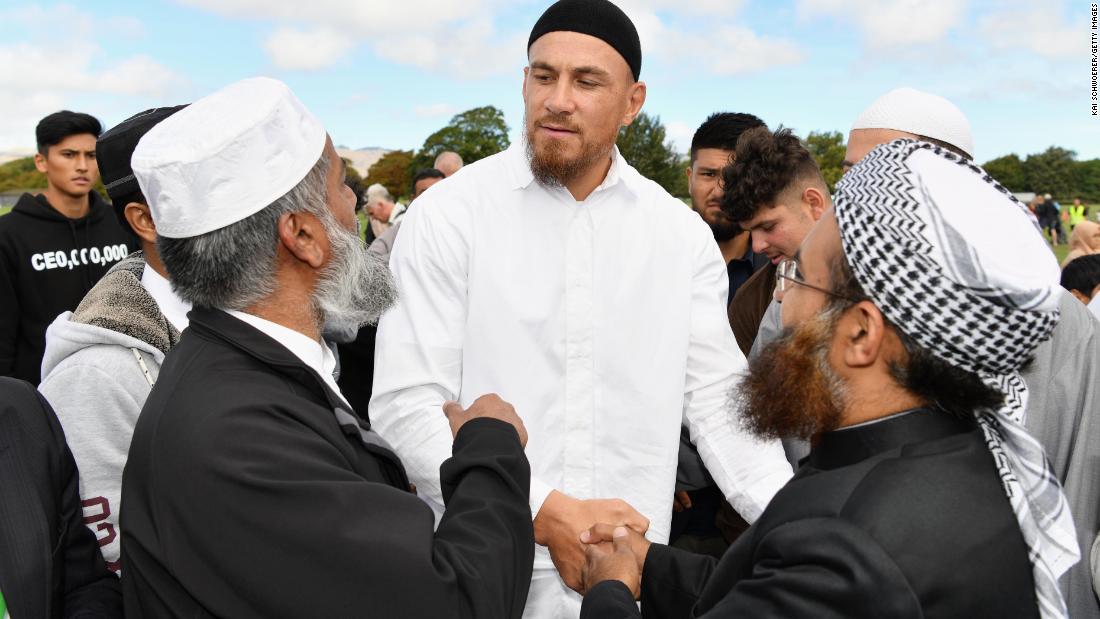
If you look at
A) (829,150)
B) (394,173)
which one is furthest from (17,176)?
(829,150)

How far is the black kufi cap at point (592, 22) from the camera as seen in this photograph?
3.14 m

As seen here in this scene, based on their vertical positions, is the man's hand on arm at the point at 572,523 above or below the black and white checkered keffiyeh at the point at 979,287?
below

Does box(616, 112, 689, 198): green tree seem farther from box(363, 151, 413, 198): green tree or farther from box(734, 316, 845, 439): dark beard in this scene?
box(734, 316, 845, 439): dark beard

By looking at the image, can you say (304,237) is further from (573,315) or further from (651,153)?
(651,153)

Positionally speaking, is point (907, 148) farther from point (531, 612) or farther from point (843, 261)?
point (531, 612)

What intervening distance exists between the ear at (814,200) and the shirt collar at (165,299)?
301 centimetres

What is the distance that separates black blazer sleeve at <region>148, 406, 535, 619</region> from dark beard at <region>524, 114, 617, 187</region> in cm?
158

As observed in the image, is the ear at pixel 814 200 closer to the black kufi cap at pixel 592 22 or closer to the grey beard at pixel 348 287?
the black kufi cap at pixel 592 22

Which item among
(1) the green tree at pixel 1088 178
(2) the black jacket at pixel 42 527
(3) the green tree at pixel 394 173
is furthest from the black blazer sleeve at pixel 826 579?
(1) the green tree at pixel 1088 178

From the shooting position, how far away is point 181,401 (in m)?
1.80

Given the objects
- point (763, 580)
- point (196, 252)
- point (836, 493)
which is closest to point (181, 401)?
point (196, 252)

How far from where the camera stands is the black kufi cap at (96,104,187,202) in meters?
2.94

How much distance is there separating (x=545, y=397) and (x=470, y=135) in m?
98.5

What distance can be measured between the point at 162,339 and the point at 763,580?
2.04 metres
